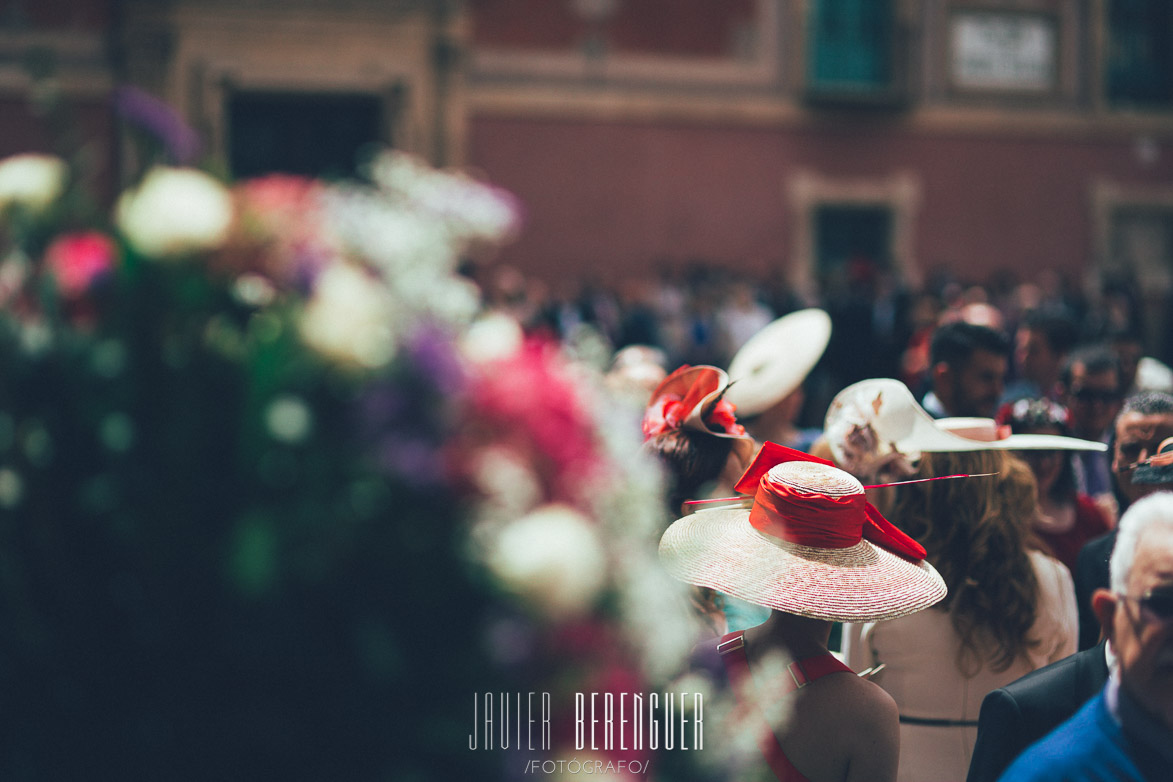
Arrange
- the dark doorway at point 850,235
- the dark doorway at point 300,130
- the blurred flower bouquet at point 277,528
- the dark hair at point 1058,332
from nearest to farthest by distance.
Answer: the blurred flower bouquet at point 277,528, the dark hair at point 1058,332, the dark doorway at point 300,130, the dark doorway at point 850,235

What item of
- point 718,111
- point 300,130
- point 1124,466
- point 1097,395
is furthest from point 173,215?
point 718,111

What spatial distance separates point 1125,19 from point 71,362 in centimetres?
1967

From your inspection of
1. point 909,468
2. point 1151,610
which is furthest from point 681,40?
point 1151,610

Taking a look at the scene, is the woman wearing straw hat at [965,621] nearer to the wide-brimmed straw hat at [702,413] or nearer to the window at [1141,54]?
the wide-brimmed straw hat at [702,413]

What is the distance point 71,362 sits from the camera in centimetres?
110

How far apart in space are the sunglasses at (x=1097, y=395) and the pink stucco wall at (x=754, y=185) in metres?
11.3

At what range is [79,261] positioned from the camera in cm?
112

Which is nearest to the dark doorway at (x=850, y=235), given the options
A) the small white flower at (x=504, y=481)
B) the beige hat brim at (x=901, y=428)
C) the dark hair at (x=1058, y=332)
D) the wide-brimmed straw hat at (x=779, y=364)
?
the dark hair at (x=1058, y=332)

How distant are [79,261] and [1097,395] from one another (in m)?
4.32

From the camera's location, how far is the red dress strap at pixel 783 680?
82.5 inches

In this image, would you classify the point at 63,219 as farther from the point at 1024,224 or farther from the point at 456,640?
the point at 1024,224

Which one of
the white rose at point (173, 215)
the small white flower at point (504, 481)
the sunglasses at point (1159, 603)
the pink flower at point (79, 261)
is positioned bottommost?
the sunglasses at point (1159, 603)

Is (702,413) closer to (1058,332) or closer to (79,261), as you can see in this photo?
(79,261)

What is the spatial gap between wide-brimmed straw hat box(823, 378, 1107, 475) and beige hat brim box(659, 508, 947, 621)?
981 mm
